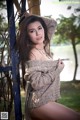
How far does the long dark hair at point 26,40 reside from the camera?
1.83 metres

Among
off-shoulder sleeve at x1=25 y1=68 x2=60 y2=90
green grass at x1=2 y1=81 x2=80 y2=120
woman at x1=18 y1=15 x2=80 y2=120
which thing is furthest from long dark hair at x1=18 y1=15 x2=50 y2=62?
green grass at x1=2 y1=81 x2=80 y2=120

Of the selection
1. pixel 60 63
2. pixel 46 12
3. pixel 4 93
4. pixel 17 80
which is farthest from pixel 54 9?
pixel 4 93

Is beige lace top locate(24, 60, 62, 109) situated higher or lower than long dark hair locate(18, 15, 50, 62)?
lower

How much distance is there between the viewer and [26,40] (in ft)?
6.05

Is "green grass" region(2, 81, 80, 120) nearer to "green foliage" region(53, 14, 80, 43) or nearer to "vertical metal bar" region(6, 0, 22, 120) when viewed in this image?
"vertical metal bar" region(6, 0, 22, 120)

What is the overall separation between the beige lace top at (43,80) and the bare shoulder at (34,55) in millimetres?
30

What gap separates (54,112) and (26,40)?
567mm

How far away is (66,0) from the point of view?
1.82m

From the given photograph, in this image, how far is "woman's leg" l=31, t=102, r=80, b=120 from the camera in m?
1.80

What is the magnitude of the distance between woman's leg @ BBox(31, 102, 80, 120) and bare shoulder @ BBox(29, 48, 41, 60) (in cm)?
35

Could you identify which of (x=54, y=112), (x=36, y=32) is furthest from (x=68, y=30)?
(x=54, y=112)

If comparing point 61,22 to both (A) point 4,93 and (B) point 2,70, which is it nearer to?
(B) point 2,70

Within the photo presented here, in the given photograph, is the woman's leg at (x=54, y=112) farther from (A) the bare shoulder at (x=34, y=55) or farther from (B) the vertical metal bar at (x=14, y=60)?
(A) the bare shoulder at (x=34, y=55)

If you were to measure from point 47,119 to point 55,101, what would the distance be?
0.47ft
